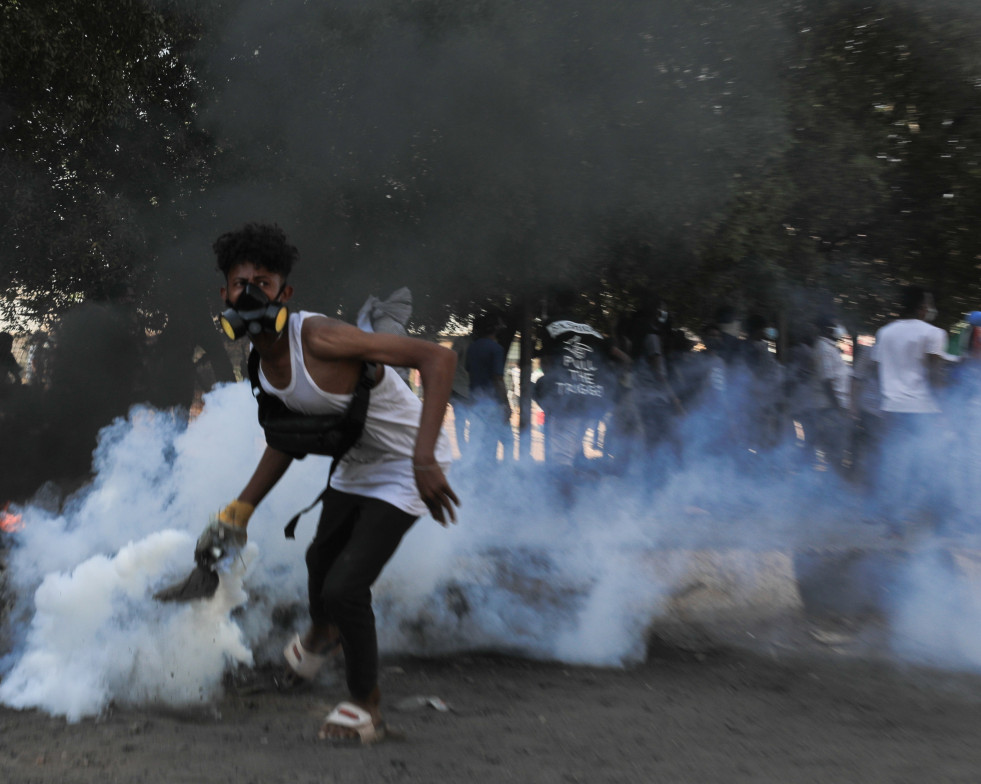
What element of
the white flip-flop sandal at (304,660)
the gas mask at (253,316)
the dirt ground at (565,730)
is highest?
the gas mask at (253,316)

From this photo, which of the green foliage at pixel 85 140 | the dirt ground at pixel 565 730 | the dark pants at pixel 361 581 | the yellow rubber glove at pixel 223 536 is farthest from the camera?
the green foliage at pixel 85 140

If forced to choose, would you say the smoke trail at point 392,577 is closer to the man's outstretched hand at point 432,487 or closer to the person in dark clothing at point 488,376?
the man's outstretched hand at point 432,487

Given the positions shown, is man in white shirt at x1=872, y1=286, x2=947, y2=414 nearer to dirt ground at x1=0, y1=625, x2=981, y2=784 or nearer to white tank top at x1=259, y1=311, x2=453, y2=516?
dirt ground at x1=0, y1=625, x2=981, y2=784

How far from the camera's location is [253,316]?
10.3 feet

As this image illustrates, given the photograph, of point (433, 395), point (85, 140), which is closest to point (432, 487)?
point (433, 395)

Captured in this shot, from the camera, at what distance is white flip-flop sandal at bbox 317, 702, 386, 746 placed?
324cm

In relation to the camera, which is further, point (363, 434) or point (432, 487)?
point (363, 434)

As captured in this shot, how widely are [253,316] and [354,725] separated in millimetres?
1306

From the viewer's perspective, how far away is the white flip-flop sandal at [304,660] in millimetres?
3758

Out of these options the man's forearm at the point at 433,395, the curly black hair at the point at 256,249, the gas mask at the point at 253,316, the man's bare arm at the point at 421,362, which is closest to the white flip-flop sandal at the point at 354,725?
the man's bare arm at the point at 421,362

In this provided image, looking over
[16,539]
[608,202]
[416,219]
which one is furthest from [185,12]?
[16,539]

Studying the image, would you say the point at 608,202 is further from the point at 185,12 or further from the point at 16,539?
the point at 16,539

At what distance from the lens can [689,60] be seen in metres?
8.80

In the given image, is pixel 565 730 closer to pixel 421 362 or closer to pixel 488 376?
pixel 421 362
